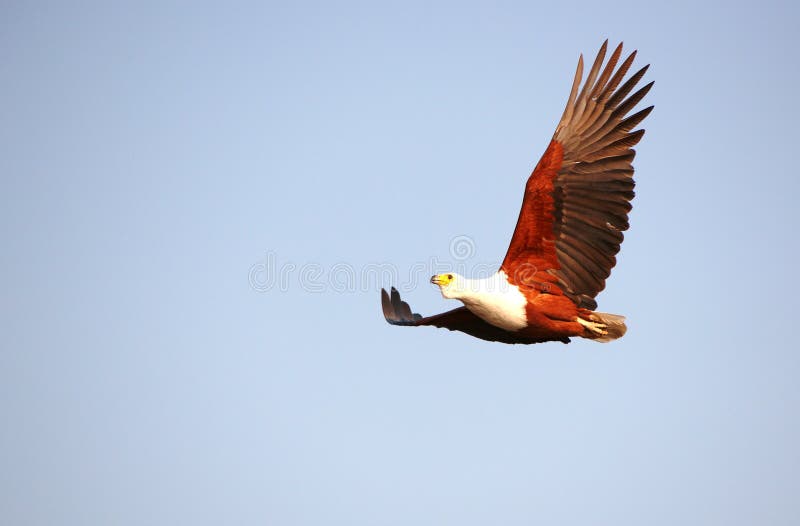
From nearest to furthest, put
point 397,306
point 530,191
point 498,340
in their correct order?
point 530,191
point 498,340
point 397,306

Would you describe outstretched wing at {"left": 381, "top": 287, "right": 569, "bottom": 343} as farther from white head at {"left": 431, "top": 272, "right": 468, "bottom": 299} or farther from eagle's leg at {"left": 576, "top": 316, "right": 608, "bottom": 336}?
white head at {"left": 431, "top": 272, "right": 468, "bottom": 299}

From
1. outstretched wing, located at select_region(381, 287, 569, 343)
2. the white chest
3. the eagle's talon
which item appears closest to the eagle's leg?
the eagle's talon

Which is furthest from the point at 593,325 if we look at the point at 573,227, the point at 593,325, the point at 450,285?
the point at 450,285

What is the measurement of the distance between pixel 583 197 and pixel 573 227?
40 cm

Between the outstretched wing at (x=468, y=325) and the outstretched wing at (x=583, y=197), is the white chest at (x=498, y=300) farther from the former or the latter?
the outstretched wing at (x=468, y=325)

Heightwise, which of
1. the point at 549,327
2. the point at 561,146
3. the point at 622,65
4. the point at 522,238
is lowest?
the point at 549,327

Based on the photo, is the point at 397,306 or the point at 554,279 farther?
the point at 397,306

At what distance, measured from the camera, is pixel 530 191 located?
12477 millimetres

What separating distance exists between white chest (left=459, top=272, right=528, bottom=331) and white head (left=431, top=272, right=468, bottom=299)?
0.10 meters

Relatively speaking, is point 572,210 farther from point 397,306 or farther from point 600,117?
Answer: point 397,306

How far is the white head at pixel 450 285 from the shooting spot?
12.4m

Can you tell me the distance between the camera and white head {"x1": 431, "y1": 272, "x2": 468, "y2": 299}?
490 inches

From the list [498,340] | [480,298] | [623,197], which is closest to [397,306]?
[498,340]

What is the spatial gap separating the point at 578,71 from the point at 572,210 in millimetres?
1915
